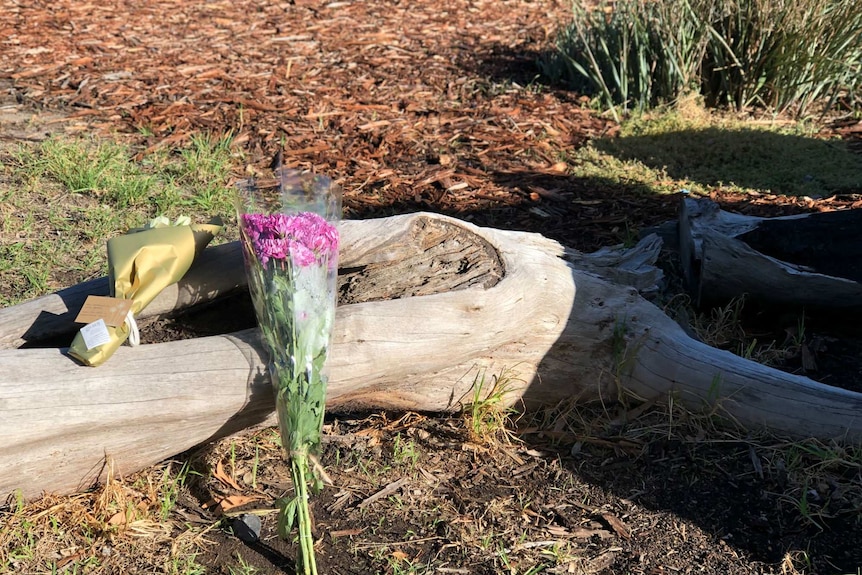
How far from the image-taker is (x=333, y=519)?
3016 millimetres

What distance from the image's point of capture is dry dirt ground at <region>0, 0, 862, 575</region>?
2928 mm

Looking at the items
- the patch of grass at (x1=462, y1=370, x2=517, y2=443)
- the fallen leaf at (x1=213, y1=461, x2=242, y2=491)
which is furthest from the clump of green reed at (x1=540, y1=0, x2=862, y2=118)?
the fallen leaf at (x1=213, y1=461, x2=242, y2=491)

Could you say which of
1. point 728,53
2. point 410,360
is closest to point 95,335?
point 410,360

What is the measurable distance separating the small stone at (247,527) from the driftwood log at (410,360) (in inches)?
12.7

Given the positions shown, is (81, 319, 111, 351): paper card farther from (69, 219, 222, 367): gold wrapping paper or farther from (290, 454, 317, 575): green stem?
(290, 454, 317, 575): green stem

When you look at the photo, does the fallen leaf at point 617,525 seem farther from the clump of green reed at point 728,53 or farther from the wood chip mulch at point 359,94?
the clump of green reed at point 728,53

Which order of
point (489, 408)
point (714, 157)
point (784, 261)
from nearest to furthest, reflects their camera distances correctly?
point (489, 408)
point (784, 261)
point (714, 157)

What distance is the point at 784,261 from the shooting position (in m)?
4.05

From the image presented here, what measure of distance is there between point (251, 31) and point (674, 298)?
17.4ft

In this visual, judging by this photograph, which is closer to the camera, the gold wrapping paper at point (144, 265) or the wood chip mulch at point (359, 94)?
the gold wrapping paper at point (144, 265)

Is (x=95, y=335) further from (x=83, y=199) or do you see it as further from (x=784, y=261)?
(x=784, y=261)

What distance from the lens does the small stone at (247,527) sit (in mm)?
2898

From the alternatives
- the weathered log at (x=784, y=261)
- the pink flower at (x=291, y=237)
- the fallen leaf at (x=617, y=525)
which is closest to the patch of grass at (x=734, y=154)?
the weathered log at (x=784, y=261)

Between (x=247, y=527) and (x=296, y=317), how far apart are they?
765 millimetres
